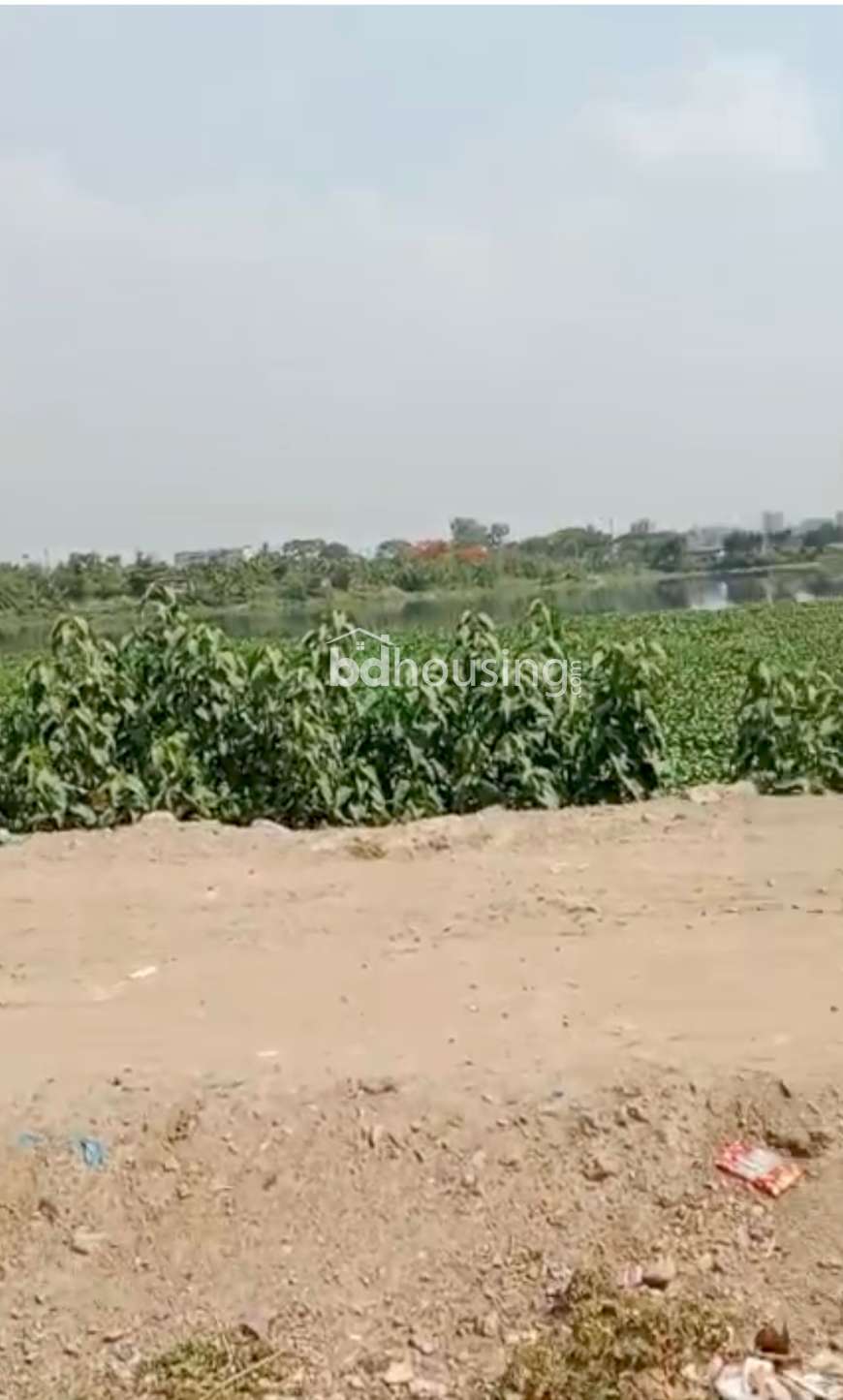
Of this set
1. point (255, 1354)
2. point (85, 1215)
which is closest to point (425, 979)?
point (85, 1215)

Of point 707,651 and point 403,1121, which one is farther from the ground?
point 707,651

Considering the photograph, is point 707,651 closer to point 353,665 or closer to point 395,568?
point 353,665

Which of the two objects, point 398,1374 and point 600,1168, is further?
point 600,1168

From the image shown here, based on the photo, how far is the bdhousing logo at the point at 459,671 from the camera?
283 inches

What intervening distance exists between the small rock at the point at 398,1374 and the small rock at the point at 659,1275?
1.72 feet

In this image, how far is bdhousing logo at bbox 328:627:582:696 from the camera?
7.18 metres

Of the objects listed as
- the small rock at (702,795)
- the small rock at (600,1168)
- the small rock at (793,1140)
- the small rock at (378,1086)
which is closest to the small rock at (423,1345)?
the small rock at (600,1168)

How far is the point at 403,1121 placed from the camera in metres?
3.37

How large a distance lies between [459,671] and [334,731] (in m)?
0.73

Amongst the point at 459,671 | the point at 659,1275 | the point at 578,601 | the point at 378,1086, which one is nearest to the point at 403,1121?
the point at 378,1086

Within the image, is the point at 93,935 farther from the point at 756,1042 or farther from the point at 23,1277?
the point at 756,1042

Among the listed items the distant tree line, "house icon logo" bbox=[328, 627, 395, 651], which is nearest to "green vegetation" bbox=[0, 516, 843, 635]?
the distant tree line

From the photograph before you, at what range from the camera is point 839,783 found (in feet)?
23.1

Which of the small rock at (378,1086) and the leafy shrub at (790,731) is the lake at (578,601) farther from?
the small rock at (378,1086)
